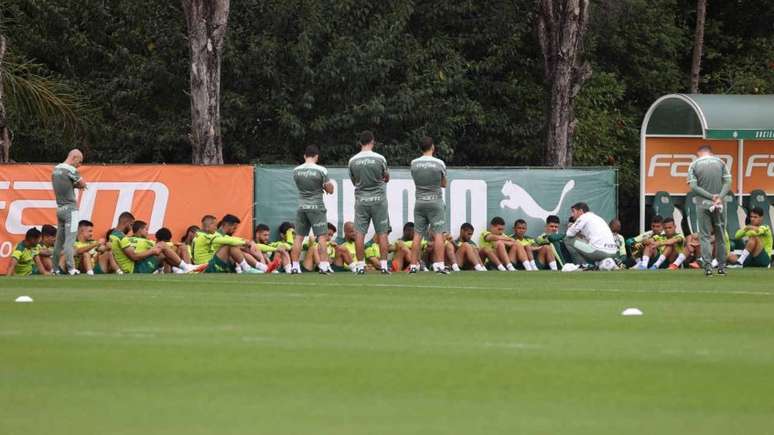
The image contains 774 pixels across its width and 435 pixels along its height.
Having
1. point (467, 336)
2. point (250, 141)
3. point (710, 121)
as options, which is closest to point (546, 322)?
point (467, 336)

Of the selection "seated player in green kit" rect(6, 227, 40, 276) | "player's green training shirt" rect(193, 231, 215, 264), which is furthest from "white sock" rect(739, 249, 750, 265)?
"seated player in green kit" rect(6, 227, 40, 276)

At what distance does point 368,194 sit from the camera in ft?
78.8

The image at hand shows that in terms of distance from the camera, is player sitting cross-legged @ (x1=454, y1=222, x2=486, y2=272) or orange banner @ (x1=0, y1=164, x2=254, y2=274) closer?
orange banner @ (x1=0, y1=164, x2=254, y2=274)

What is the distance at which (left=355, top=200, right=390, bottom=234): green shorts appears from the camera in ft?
79.0

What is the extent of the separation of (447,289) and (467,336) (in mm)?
7243

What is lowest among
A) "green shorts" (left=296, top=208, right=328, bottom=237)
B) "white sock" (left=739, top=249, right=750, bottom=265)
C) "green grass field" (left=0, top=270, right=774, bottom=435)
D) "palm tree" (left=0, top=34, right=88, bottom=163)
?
"white sock" (left=739, top=249, right=750, bottom=265)

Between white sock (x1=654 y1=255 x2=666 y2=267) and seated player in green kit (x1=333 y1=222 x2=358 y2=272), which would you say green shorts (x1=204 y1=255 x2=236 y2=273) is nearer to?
seated player in green kit (x1=333 y1=222 x2=358 y2=272)

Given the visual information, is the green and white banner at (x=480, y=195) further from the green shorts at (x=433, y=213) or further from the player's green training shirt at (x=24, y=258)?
the green shorts at (x=433, y=213)

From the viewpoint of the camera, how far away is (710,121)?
105 ft

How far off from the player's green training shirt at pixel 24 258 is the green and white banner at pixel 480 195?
4475mm

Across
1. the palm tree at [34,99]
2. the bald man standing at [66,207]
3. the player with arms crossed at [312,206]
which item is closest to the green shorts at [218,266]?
the player with arms crossed at [312,206]

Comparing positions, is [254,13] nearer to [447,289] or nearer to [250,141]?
[250,141]

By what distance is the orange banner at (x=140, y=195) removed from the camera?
1067 inches

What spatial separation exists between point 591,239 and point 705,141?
7.21m
